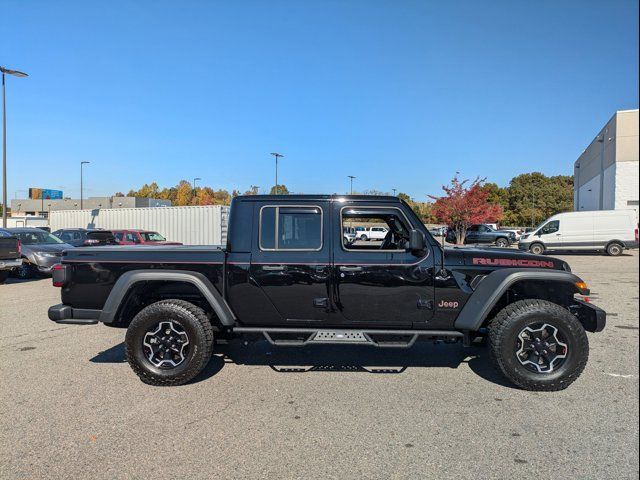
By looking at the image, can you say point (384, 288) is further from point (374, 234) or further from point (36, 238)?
point (36, 238)

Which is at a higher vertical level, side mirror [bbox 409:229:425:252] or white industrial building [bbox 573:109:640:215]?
white industrial building [bbox 573:109:640:215]

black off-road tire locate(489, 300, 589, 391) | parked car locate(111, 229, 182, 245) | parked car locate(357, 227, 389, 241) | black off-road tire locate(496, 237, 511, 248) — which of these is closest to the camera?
black off-road tire locate(489, 300, 589, 391)

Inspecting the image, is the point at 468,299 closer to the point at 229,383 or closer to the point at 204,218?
the point at 229,383

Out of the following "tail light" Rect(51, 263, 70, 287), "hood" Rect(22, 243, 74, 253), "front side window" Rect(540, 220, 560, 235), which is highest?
"front side window" Rect(540, 220, 560, 235)

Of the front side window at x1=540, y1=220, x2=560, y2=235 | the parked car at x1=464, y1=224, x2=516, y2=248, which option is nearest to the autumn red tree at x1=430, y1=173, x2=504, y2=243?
the parked car at x1=464, y1=224, x2=516, y2=248

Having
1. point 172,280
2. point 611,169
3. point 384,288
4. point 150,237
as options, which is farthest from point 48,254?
point 611,169

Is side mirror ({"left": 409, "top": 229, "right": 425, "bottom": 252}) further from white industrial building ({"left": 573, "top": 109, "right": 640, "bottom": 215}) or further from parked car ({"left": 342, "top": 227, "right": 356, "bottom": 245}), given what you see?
white industrial building ({"left": 573, "top": 109, "right": 640, "bottom": 215})

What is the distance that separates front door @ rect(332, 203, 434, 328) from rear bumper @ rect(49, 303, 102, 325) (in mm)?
2569

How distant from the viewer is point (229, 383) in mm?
4359

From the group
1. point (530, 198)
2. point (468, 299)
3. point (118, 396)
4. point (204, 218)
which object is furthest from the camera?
point (530, 198)

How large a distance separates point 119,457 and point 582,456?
10.6ft

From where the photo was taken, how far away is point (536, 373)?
4.16 meters

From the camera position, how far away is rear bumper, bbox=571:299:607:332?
4.29 m

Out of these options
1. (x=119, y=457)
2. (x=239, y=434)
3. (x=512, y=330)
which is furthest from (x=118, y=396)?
(x=512, y=330)
